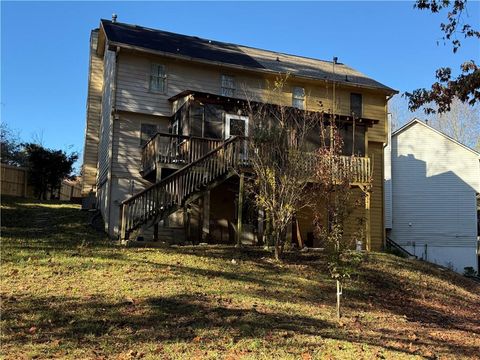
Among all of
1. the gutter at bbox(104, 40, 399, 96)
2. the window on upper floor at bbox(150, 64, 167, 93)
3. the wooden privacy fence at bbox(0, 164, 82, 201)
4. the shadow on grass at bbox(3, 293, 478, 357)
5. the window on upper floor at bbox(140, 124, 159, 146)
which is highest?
the gutter at bbox(104, 40, 399, 96)

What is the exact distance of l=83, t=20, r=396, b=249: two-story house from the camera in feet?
50.9

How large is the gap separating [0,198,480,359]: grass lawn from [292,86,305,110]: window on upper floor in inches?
356

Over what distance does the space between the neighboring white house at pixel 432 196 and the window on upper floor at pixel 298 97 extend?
9.34 metres

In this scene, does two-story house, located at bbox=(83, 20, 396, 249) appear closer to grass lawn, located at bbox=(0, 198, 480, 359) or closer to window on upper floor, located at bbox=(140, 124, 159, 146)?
window on upper floor, located at bbox=(140, 124, 159, 146)

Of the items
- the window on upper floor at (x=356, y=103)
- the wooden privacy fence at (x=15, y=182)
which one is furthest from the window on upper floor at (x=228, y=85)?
the wooden privacy fence at (x=15, y=182)

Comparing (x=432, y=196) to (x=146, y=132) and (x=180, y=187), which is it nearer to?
(x=146, y=132)

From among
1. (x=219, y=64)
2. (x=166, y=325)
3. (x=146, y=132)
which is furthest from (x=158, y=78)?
(x=166, y=325)

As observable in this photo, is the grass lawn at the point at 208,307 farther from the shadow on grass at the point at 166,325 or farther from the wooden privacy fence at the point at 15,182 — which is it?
the wooden privacy fence at the point at 15,182

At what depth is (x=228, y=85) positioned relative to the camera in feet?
67.1

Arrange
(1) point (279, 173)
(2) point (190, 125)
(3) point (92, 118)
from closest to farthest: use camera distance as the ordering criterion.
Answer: (1) point (279, 173) → (2) point (190, 125) → (3) point (92, 118)

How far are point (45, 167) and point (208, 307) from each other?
74.7ft

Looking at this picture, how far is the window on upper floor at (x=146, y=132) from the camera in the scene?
61.7 ft

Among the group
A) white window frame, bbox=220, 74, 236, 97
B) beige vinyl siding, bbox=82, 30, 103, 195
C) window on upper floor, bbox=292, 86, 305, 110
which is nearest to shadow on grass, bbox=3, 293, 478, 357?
white window frame, bbox=220, 74, 236, 97

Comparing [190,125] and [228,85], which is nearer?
[190,125]
